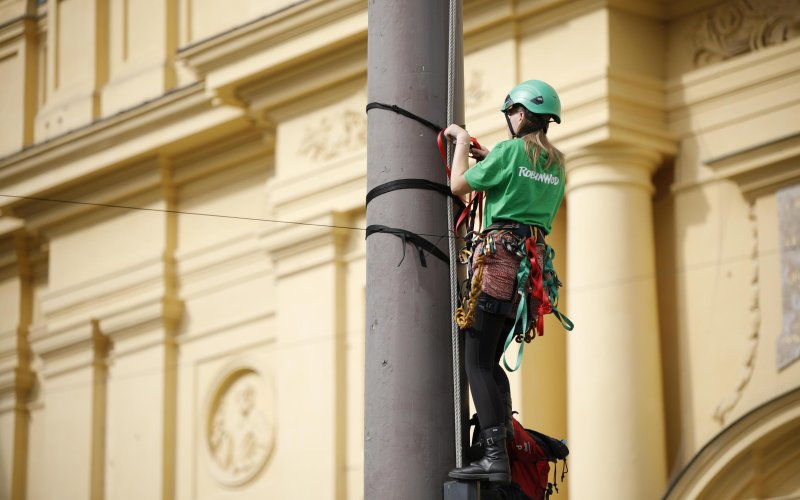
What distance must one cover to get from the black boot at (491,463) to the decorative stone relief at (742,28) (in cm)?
878

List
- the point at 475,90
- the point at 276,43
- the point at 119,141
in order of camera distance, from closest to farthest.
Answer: the point at 475,90
the point at 276,43
the point at 119,141

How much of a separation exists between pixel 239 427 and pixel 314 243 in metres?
2.25

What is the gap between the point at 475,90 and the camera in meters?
14.9

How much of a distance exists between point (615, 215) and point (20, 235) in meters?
8.48

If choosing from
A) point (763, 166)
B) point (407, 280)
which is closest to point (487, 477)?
point (407, 280)

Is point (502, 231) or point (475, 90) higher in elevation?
point (475, 90)

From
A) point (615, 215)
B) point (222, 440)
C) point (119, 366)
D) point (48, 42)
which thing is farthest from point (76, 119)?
point (615, 215)

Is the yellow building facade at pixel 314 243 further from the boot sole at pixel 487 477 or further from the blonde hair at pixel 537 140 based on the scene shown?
the boot sole at pixel 487 477

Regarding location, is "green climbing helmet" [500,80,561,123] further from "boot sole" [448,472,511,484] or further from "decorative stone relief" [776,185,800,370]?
"decorative stone relief" [776,185,800,370]

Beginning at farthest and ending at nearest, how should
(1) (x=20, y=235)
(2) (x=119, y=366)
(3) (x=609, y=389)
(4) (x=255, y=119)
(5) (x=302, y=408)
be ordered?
1. (1) (x=20, y=235)
2. (2) (x=119, y=366)
3. (4) (x=255, y=119)
4. (5) (x=302, y=408)
5. (3) (x=609, y=389)

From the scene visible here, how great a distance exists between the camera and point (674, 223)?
559 inches

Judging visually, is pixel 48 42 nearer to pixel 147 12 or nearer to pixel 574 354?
pixel 147 12

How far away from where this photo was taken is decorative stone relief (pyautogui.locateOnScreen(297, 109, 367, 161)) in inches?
630

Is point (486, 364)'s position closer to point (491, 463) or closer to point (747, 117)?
point (491, 463)
